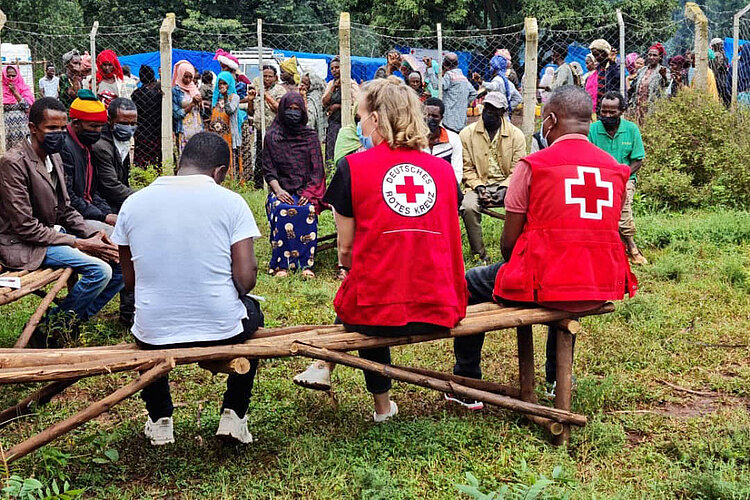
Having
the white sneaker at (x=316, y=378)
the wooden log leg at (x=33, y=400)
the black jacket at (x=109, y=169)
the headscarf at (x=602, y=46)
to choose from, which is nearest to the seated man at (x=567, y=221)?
the white sneaker at (x=316, y=378)

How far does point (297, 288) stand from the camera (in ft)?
24.1

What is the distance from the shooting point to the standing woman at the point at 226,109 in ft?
42.2

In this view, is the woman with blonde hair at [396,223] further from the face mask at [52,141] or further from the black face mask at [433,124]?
the black face mask at [433,124]

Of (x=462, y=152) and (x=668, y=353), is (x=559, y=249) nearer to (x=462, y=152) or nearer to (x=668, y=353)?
(x=668, y=353)

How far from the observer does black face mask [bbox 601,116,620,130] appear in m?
7.89

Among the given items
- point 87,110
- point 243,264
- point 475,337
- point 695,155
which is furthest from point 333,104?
point 243,264

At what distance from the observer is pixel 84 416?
354 centimetres

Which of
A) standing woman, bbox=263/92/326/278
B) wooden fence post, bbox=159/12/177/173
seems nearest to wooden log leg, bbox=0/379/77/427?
standing woman, bbox=263/92/326/278

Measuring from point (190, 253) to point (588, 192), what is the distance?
201 centimetres

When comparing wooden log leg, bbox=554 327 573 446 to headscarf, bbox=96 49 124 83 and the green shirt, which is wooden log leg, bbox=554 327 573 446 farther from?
headscarf, bbox=96 49 124 83

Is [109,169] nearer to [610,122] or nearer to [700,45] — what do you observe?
[610,122]

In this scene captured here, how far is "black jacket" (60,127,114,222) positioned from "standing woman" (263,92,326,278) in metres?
1.90

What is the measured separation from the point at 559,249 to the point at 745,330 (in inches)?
104

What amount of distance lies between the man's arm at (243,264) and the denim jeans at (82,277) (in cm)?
213
